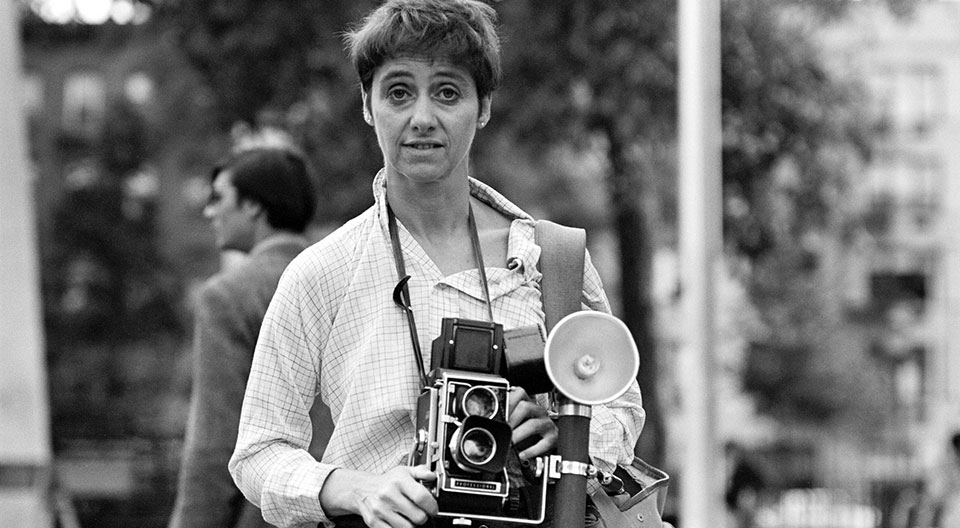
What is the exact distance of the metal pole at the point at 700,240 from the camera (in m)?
11.2

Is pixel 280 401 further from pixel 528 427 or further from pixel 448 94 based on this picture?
pixel 448 94

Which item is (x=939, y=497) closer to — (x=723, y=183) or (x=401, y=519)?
(x=723, y=183)

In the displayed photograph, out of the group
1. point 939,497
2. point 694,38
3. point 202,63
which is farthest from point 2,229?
point 202,63

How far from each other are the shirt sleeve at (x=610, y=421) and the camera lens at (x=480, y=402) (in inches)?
10.6

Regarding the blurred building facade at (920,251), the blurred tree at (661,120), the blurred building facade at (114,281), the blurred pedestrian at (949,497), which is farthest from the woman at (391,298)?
the blurred building facade at (920,251)

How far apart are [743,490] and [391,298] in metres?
21.4

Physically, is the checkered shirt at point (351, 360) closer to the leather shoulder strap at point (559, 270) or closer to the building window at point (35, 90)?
the leather shoulder strap at point (559, 270)

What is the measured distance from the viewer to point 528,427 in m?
2.59

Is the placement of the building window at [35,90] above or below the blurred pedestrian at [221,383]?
above

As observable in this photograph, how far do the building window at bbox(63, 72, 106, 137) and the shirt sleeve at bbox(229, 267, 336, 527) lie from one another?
160 ft

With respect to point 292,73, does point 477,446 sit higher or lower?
lower

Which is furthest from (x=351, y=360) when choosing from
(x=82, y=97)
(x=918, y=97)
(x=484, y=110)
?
(x=918, y=97)

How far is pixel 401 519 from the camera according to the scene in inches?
97.3

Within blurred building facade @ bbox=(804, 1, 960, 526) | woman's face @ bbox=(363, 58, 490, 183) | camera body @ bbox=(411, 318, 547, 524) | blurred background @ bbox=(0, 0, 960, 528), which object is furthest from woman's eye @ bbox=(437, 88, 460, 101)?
blurred building facade @ bbox=(804, 1, 960, 526)
